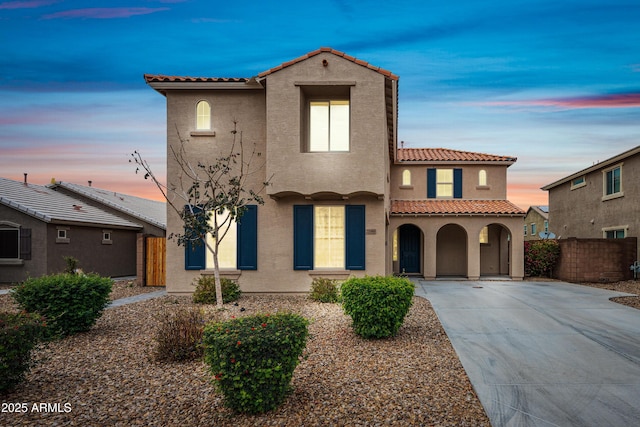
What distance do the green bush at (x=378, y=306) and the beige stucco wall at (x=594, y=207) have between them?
56.1ft

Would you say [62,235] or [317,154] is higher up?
[317,154]

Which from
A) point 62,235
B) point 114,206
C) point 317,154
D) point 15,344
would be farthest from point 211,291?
point 114,206

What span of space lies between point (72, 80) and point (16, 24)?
11.3 ft

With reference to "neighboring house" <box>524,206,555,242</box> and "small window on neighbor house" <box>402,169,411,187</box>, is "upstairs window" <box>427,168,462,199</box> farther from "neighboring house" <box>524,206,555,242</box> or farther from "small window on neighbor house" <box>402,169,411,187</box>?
"neighboring house" <box>524,206,555,242</box>

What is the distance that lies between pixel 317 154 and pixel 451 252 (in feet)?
39.6

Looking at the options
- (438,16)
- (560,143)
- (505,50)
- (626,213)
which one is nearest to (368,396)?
(438,16)

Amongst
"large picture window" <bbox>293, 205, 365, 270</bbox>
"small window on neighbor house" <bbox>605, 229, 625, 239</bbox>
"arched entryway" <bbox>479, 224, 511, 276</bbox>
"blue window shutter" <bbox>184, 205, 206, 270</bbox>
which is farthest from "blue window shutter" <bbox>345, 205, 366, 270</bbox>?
"small window on neighbor house" <bbox>605, 229, 625, 239</bbox>

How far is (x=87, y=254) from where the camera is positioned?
19.6 metres

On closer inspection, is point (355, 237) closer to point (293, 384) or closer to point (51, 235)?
point (293, 384)

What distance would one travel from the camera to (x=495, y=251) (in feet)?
70.2

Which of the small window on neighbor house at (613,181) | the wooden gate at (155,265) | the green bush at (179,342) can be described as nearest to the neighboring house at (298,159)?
the wooden gate at (155,265)

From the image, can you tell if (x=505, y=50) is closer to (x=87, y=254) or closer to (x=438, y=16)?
(x=438, y=16)

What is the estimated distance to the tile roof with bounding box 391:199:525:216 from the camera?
19.1 m

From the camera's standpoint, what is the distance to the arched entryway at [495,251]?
21.2 metres
